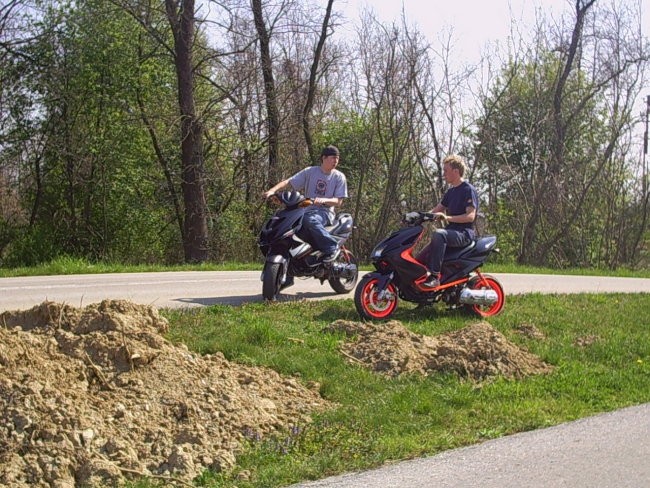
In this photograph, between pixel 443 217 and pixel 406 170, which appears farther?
pixel 406 170

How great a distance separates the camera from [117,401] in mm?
5297

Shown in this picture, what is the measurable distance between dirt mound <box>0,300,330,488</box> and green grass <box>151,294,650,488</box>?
216mm

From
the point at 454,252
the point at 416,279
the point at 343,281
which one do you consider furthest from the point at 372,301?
the point at 343,281

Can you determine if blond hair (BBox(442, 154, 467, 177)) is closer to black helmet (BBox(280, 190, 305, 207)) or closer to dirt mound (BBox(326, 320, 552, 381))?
black helmet (BBox(280, 190, 305, 207))

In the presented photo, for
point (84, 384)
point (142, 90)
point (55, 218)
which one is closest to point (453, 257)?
point (84, 384)

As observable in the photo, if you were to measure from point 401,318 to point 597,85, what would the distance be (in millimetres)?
20135

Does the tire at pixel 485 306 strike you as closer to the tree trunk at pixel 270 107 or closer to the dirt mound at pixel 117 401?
the dirt mound at pixel 117 401

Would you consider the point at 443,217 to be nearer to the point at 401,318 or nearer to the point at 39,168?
the point at 401,318

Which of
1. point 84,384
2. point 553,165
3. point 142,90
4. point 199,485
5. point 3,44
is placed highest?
point 3,44

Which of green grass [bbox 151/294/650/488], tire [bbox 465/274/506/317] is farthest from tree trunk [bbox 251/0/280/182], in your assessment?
tire [bbox 465/274/506/317]

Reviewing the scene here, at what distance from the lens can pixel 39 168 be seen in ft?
81.7

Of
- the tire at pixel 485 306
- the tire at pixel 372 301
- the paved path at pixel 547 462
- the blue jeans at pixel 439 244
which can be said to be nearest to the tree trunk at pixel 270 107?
the tire at pixel 485 306

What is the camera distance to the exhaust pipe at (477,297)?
9.21 meters

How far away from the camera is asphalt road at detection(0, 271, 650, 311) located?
10266 millimetres
